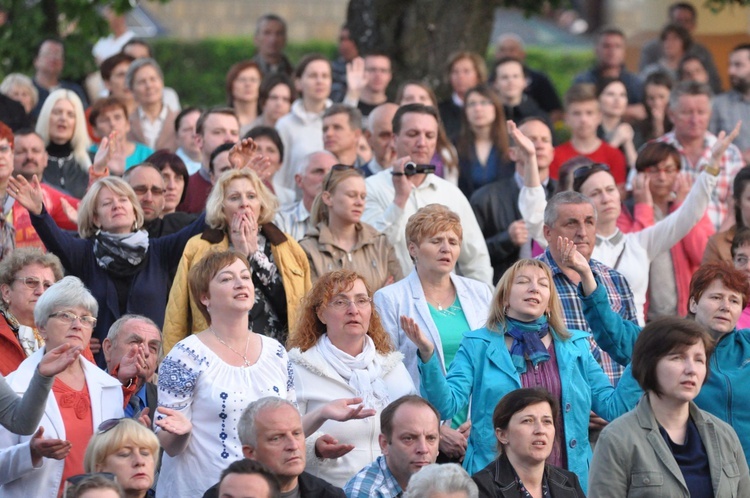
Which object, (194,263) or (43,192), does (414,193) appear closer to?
(194,263)

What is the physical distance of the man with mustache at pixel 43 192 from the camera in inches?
364

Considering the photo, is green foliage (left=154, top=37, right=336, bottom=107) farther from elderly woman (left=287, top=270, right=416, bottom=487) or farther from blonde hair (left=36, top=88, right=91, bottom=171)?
elderly woman (left=287, top=270, right=416, bottom=487)

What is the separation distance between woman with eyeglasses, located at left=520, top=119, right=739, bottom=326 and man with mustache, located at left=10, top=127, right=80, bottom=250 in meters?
3.01

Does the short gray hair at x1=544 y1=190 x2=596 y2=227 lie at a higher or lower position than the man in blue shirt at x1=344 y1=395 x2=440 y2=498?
higher

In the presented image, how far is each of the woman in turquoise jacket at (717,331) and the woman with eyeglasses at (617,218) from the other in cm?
135

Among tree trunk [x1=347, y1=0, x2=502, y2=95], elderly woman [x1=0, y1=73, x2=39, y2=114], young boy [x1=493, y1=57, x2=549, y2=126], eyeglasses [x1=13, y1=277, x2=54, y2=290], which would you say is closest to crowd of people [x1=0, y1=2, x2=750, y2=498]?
eyeglasses [x1=13, y1=277, x2=54, y2=290]

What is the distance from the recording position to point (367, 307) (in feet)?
24.7

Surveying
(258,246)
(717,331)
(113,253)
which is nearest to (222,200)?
(258,246)

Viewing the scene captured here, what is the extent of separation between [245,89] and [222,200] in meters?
4.09

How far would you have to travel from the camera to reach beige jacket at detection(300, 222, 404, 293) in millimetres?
8969

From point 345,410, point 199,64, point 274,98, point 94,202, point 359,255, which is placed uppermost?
point 199,64

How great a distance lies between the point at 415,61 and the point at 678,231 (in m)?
4.97

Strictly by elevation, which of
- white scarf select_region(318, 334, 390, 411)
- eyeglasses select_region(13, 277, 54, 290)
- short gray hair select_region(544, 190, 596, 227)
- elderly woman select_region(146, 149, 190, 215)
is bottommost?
white scarf select_region(318, 334, 390, 411)

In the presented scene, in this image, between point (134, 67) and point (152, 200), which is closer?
point (152, 200)
